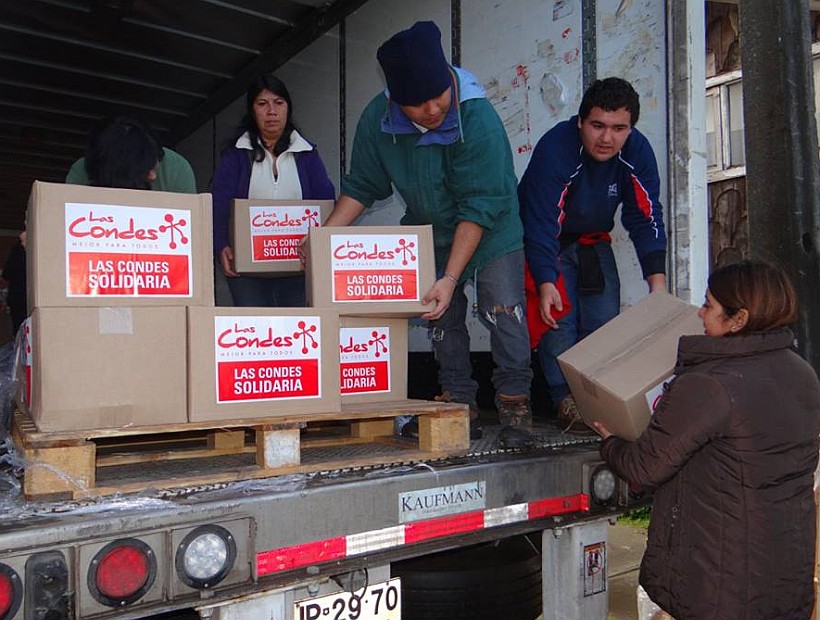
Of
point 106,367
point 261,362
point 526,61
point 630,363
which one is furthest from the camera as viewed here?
point 526,61

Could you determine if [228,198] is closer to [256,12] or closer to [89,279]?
[89,279]

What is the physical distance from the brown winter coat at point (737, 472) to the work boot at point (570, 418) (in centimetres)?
79

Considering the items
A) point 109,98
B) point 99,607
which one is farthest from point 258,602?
point 109,98

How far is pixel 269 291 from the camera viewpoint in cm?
359

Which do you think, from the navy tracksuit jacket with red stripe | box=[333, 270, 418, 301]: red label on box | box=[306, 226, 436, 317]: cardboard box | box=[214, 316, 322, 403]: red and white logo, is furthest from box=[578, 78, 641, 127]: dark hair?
box=[214, 316, 322, 403]: red and white logo

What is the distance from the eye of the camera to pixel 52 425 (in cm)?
195

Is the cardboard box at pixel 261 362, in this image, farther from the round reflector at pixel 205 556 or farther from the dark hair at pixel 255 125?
the dark hair at pixel 255 125

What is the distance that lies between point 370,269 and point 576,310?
127cm

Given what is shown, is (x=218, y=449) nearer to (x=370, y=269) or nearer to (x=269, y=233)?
(x=370, y=269)

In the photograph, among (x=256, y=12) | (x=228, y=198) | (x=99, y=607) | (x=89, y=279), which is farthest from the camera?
(x=256, y=12)

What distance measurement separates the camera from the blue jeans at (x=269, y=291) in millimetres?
3557

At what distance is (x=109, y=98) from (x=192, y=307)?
5.90 m

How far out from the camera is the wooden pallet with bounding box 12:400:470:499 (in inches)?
73.9

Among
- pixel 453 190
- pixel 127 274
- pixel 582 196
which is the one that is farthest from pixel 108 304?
pixel 582 196
